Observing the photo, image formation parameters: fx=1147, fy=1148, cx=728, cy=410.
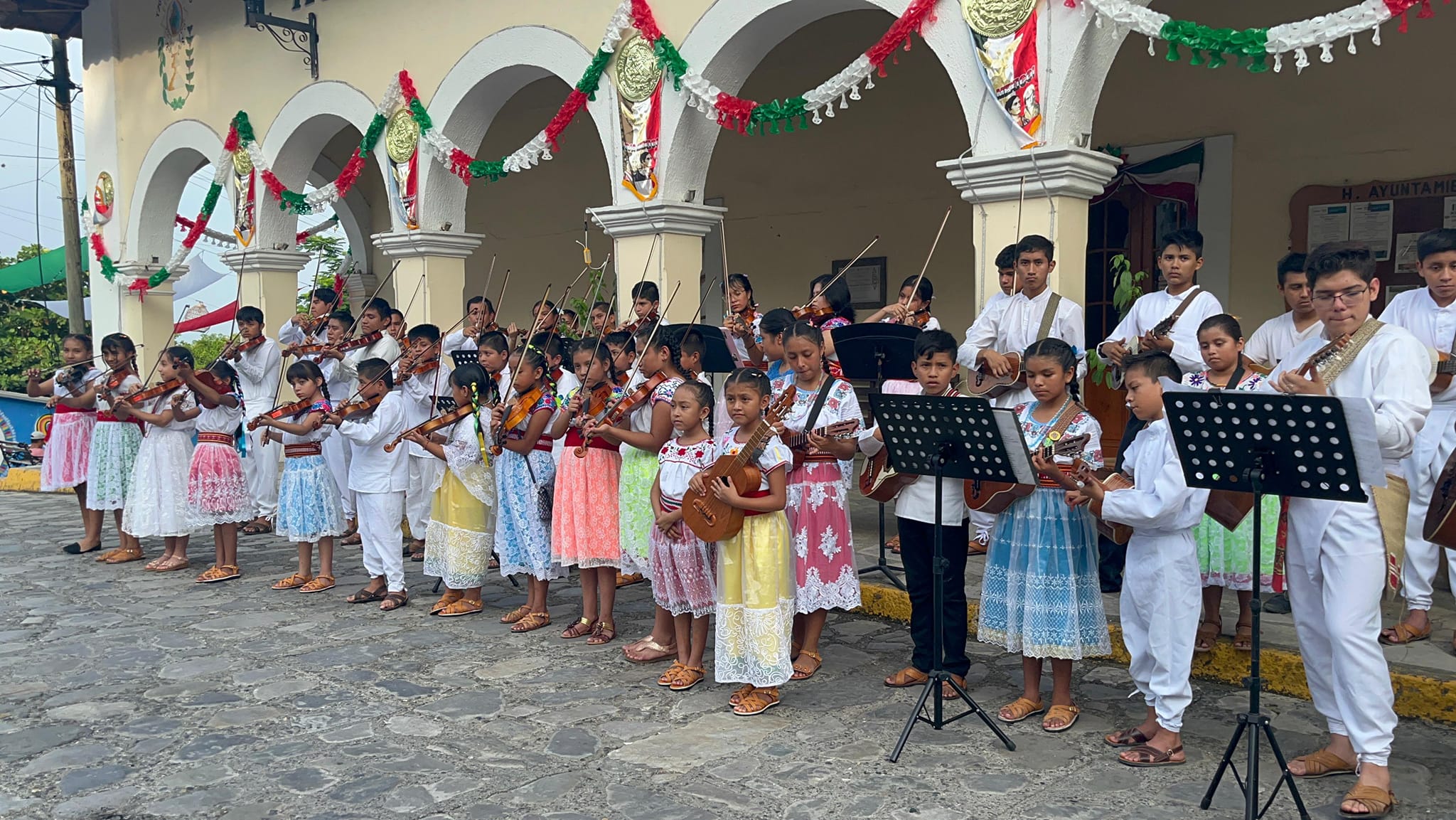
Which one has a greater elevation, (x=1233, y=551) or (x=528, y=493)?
(x=528, y=493)

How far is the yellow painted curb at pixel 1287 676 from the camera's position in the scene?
4.68m

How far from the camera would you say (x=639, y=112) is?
8852 mm

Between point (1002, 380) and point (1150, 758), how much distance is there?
2150 millimetres

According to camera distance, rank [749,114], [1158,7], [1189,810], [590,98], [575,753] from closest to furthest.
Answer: [1189,810] → [575,753] → [749,114] → [1158,7] → [590,98]

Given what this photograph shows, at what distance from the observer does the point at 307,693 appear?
5242mm

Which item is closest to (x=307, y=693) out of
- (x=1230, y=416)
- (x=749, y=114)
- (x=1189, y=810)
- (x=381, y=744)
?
(x=381, y=744)

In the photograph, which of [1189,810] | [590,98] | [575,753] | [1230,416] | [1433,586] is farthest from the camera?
[590,98]

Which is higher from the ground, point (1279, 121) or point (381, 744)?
point (1279, 121)

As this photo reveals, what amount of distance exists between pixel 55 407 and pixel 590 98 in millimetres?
4909

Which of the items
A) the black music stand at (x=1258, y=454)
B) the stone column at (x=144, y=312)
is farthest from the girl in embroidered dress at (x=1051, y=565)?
the stone column at (x=144, y=312)

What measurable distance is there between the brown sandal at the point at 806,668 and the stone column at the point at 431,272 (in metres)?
6.25

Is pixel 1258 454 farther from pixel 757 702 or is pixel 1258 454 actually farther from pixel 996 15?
pixel 996 15

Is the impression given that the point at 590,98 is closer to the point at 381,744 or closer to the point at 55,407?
the point at 55,407

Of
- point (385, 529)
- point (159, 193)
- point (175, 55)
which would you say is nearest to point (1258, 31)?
point (385, 529)
